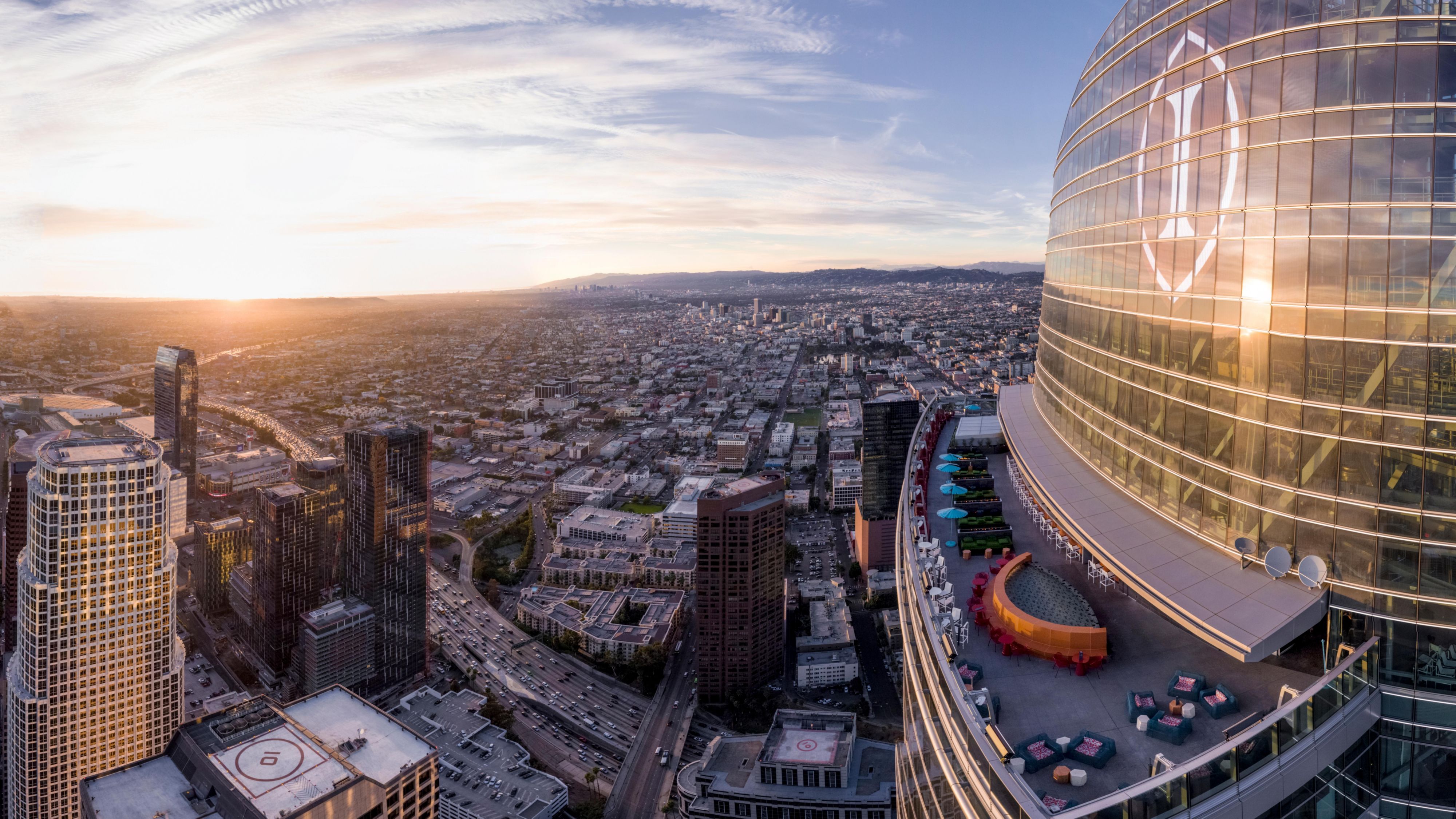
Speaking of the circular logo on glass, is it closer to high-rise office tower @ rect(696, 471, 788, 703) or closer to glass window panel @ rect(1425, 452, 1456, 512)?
glass window panel @ rect(1425, 452, 1456, 512)

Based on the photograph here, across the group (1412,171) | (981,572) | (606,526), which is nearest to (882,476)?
(606,526)

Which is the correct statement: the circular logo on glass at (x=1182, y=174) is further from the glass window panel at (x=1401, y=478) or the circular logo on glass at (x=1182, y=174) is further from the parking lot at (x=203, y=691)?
the parking lot at (x=203, y=691)

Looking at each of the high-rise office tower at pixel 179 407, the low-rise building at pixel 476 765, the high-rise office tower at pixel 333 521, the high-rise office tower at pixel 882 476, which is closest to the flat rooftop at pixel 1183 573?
the low-rise building at pixel 476 765

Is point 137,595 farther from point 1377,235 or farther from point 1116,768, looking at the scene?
point 1377,235

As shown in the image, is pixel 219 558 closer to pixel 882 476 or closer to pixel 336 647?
pixel 336 647

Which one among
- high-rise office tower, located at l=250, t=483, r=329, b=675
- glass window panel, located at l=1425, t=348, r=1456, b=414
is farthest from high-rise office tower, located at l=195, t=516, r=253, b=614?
glass window panel, located at l=1425, t=348, r=1456, b=414
